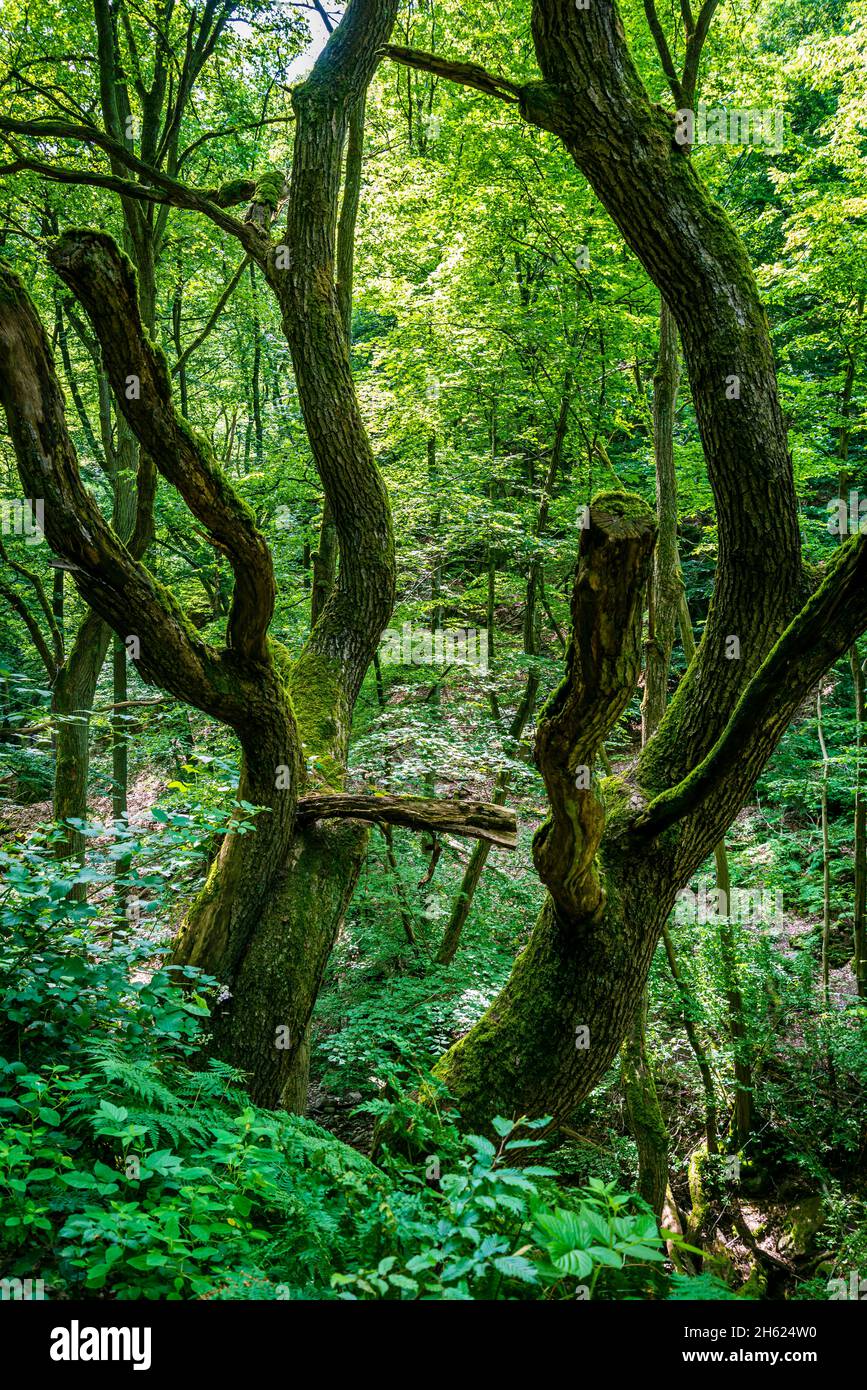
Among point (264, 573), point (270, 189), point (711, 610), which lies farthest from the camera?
point (270, 189)

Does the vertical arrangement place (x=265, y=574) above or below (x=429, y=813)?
above

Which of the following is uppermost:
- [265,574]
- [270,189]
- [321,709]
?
[270,189]

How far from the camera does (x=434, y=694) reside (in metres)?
11.0

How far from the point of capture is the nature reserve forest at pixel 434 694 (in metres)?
2.33

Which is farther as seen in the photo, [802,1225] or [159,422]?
[802,1225]

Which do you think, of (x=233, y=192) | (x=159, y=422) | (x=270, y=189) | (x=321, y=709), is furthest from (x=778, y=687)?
(x=233, y=192)

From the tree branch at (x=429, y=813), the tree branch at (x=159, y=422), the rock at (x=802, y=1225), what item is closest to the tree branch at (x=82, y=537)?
the tree branch at (x=159, y=422)

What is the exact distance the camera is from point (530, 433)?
31.4 ft

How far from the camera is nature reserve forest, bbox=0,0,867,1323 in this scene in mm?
2332

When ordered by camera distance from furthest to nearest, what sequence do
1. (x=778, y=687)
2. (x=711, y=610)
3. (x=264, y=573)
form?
(x=711, y=610), (x=264, y=573), (x=778, y=687)

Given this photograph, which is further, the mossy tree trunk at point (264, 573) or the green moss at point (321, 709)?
the green moss at point (321, 709)

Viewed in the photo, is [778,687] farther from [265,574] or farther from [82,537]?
[82,537]

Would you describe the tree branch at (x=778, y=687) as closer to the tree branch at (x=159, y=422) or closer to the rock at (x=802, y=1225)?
the tree branch at (x=159, y=422)
